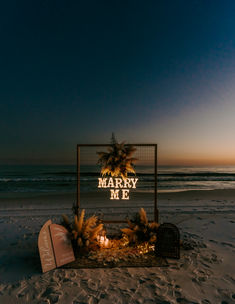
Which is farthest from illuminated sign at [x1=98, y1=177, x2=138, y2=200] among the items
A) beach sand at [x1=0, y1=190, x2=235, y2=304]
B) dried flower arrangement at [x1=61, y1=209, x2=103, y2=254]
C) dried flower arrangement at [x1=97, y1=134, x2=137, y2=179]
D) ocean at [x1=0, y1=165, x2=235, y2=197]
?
ocean at [x1=0, y1=165, x2=235, y2=197]

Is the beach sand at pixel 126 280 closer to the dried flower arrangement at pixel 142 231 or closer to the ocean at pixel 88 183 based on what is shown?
the dried flower arrangement at pixel 142 231

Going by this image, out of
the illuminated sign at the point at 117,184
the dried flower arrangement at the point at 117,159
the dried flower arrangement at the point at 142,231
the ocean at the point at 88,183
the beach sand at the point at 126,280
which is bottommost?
the ocean at the point at 88,183

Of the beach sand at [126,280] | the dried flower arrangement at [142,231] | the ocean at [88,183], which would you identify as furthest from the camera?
the ocean at [88,183]

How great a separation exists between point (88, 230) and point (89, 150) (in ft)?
7.53

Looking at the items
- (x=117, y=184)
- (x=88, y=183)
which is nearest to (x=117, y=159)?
(x=117, y=184)

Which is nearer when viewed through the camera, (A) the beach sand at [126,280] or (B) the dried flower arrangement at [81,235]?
(A) the beach sand at [126,280]

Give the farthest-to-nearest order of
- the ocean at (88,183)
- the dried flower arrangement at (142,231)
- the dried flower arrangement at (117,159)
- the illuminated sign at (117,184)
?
the ocean at (88,183) < the illuminated sign at (117,184) < the dried flower arrangement at (117,159) < the dried flower arrangement at (142,231)

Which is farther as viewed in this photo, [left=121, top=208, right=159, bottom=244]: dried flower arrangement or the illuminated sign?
the illuminated sign

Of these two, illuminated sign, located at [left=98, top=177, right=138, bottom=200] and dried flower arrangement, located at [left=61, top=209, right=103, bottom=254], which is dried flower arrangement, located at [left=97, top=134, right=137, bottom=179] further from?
dried flower arrangement, located at [left=61, top=209, right=103, bottom=254]

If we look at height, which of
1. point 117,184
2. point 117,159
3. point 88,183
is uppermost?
point 117,159

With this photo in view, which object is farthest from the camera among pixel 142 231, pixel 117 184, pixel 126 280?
pixel 117 184

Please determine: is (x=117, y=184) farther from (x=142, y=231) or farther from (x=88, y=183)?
(x=88, y=183)

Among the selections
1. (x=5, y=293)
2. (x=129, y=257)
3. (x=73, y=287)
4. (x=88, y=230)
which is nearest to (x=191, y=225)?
(x=129, y=257)

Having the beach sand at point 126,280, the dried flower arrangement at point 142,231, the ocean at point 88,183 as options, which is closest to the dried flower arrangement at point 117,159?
the dried flower arrangement at point 142,231
